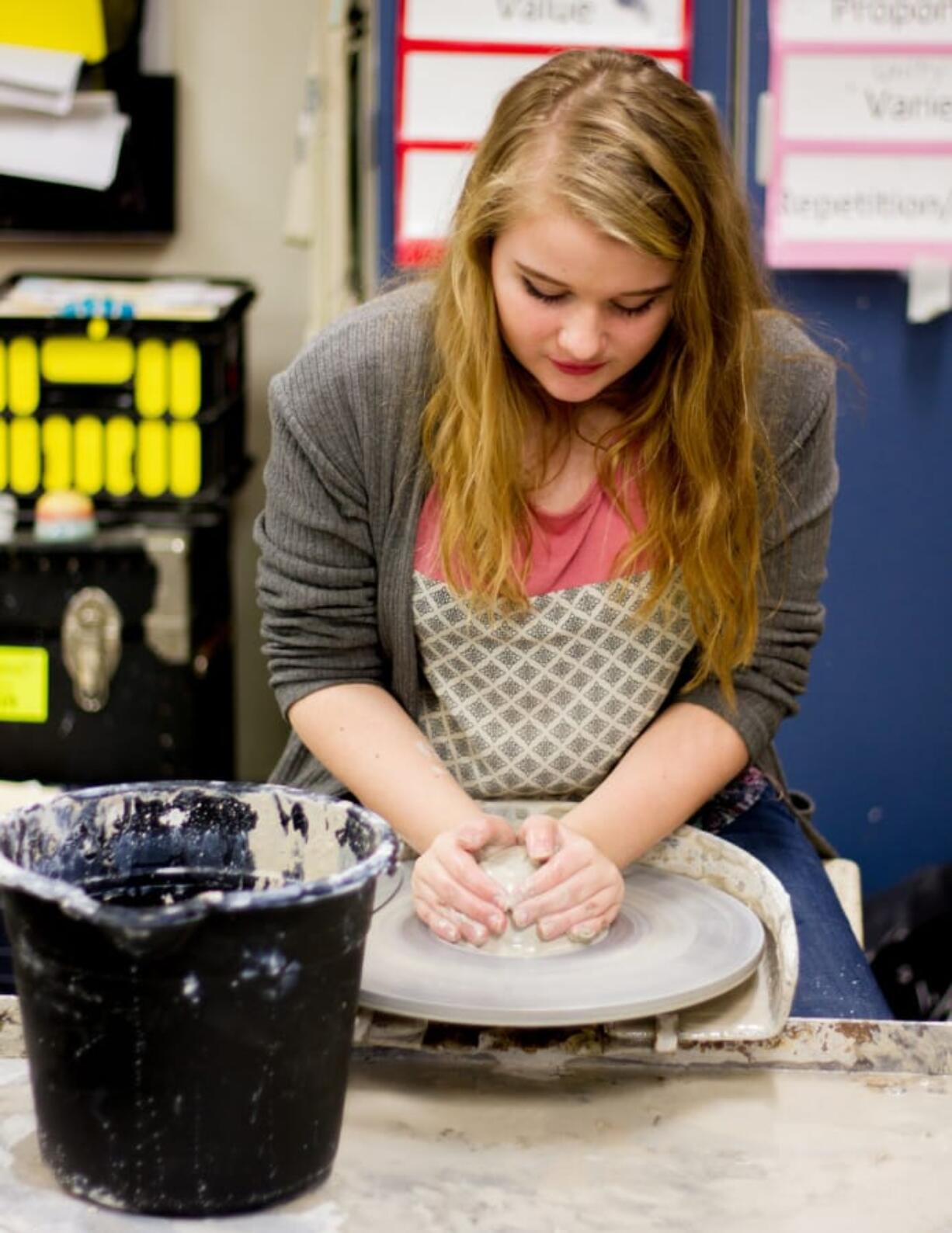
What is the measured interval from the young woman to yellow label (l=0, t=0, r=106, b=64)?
5.58 ft

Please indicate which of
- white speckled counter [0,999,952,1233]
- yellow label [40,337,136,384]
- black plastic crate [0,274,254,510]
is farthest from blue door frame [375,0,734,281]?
white speckled counter [0,999,952,1233]

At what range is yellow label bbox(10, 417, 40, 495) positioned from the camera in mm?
2623

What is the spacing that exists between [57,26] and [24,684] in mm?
1144

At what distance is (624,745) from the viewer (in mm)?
1445

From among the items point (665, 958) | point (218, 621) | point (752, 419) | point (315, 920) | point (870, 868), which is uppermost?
point (752, 419)

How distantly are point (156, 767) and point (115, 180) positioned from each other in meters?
1.09

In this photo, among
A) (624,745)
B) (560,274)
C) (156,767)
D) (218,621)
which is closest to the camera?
(560,274)

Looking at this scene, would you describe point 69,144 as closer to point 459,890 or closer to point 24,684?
point 24,684

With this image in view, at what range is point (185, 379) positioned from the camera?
8.52 feet

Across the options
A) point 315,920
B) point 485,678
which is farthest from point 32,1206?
point 485,678

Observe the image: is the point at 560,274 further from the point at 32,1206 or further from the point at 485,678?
the point at 32,1206

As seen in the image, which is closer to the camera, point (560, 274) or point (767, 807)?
point (560, 274)

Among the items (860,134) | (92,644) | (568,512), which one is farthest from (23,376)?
(568,512)

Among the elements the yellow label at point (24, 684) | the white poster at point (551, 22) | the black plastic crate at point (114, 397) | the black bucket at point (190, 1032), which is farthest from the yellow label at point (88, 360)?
the black bucket at point (190, 1032)
